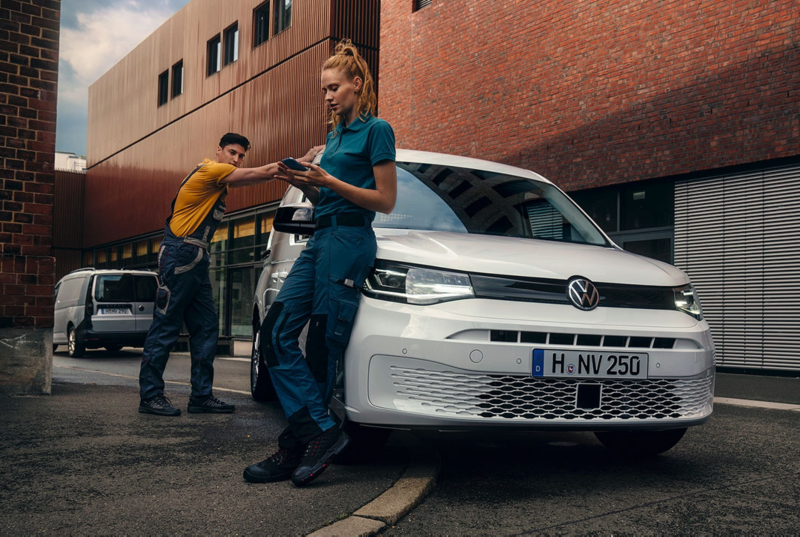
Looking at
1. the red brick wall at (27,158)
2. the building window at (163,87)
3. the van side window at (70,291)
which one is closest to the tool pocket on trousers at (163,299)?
the red brick wall at (27,158)

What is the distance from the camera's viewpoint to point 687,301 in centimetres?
391

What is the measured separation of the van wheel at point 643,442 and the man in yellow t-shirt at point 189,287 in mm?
2799

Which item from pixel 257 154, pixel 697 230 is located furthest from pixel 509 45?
pixel 257 154

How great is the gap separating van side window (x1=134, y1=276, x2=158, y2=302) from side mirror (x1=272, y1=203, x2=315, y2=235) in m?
11.6

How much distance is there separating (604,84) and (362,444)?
11.0 m

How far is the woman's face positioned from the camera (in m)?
3.65

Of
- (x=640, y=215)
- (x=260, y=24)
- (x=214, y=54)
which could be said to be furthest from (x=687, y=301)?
(x=214, y=54)

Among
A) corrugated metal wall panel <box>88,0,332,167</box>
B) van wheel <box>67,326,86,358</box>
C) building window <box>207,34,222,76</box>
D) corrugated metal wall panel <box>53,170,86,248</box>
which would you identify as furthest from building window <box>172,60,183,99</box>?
van wheel <box>67,326,86,358</box>

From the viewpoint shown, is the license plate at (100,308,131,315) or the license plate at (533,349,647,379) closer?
the license plate at (533,349,647,379)

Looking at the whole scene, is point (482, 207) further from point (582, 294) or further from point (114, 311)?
point (114, 311)

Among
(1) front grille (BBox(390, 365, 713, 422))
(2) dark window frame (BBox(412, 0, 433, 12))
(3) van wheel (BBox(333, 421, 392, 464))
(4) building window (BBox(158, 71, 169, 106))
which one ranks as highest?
(4) building window (BBox(158, 71, 169, 106))

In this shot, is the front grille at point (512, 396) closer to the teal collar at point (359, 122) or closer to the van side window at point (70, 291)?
the teal collar at point (359, 122)

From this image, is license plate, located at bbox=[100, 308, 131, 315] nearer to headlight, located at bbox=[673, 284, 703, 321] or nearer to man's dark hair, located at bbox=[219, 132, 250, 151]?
man's dark hair, located at bbox=[219, 132, 250, 151]

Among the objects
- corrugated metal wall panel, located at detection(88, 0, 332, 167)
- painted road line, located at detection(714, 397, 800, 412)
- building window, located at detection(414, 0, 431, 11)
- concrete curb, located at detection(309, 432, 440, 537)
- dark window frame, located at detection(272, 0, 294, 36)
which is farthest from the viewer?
dark window frame, located at detection(272, 0, 294, 36)
